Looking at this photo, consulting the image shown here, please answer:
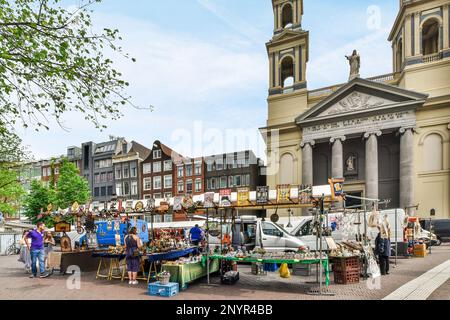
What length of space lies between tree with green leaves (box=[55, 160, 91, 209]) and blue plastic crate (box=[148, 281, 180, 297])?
116ft

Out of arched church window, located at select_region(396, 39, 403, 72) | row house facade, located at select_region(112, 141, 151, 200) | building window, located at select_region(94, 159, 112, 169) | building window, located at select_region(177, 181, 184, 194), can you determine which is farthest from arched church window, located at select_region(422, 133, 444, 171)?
building window, located at select_region(94, 159, 112, 169)

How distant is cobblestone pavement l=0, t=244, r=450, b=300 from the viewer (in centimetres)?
920

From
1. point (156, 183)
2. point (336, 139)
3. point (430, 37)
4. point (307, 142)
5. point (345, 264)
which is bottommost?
point (345, 264)

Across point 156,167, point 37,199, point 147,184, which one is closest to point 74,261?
point 37,199

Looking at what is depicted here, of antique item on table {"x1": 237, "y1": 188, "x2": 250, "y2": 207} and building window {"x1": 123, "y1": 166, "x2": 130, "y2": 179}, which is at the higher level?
building window {"x1": 123, "y1": 166, "x2": 130, "y2": 179}

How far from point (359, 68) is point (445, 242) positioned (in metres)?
18.8

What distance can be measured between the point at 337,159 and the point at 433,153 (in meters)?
8.42

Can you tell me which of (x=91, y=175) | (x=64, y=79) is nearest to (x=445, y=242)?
(x=64, y=79)

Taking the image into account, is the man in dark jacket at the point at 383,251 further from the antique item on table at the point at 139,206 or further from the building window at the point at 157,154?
the building window at the point at 157,154

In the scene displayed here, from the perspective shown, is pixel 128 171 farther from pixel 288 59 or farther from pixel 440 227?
pixel 440 227

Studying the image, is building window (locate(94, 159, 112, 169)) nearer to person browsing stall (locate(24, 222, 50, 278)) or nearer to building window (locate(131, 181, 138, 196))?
building window (locate(131, 181, 138, 196))

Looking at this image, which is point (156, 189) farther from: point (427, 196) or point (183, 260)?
point (183, 260)

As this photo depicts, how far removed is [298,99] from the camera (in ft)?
129

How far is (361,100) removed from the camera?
113 feet
